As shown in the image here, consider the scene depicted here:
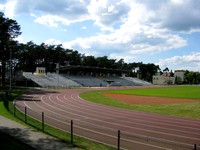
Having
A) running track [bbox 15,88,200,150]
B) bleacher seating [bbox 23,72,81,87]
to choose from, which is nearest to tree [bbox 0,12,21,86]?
bleacher seating [bbox 23,72,81,87]

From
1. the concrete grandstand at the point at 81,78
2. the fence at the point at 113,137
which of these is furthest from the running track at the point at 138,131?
the concrete grandstand at the point at 81,78

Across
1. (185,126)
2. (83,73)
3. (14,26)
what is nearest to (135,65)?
(83,73)

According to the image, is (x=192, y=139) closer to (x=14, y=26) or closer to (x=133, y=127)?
(x=133, y=127)

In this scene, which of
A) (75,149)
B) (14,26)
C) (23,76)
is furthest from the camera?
(23,76)

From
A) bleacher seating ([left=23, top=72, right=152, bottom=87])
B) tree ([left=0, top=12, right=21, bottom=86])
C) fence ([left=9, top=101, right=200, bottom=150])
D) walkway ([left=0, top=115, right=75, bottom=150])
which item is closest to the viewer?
walkway ([left=0, top=115, right=75, bottom=150])

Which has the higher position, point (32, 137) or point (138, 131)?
point (32, 137)

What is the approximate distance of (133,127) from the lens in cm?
2017

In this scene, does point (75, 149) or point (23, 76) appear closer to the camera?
point (75, 149)

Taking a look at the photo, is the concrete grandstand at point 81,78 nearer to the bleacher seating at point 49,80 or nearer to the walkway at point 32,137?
the bleacher seating at point 49,80

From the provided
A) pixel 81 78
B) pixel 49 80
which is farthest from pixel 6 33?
pixel 81 78

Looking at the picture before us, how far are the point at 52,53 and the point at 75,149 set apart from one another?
391 ft

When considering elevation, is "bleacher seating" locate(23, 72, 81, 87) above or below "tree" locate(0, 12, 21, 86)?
below

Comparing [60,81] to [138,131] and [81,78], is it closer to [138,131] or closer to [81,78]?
[81,78]

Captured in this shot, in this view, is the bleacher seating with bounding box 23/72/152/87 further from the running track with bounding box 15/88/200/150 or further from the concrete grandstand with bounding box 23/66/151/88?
the running track with bounding box 15/88/200/150
